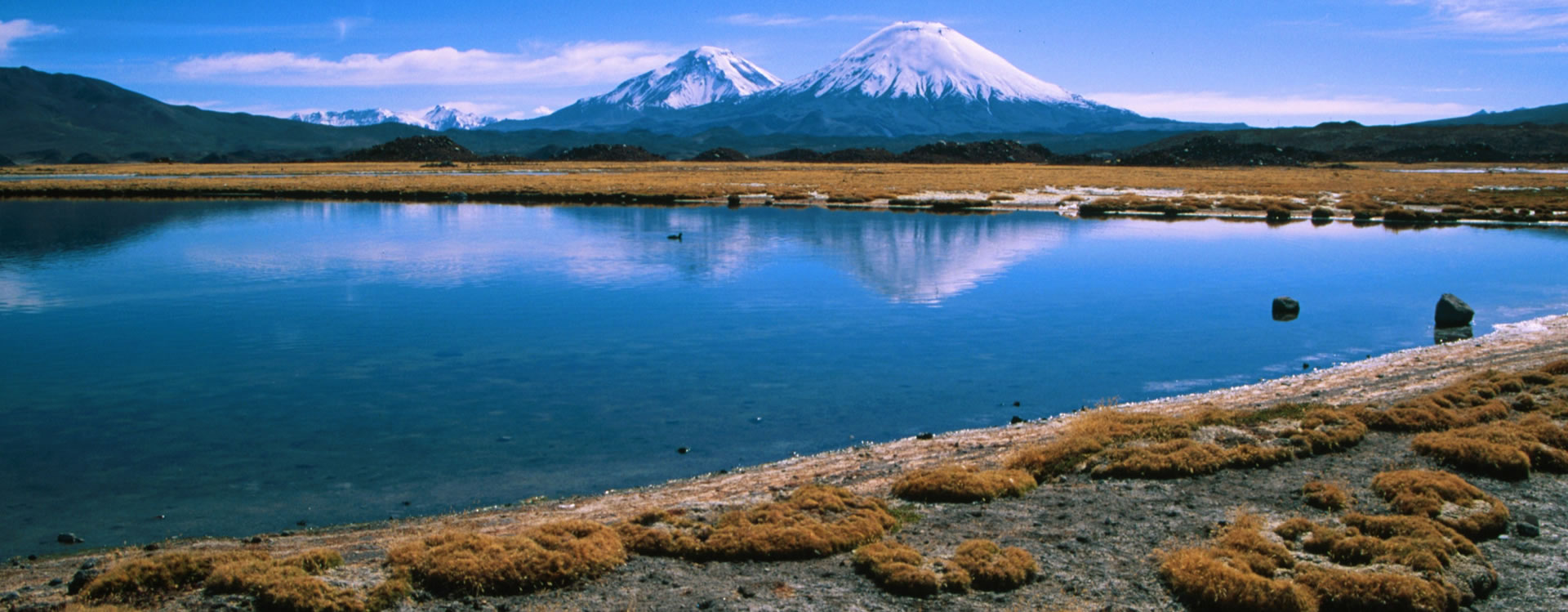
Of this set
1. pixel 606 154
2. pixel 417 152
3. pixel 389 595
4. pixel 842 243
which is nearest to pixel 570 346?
pixel 389 595

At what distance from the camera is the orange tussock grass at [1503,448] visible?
10.0 meters

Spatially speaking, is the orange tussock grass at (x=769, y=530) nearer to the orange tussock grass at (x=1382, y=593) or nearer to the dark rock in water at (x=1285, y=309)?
the orange tussock grass at (x=1382, y=593)

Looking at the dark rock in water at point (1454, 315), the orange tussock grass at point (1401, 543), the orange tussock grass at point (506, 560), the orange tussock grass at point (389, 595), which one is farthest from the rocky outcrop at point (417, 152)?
the orange tussock grass at point (1401, 543)

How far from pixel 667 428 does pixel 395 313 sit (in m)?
11.7

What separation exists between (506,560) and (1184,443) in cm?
741

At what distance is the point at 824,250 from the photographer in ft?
117

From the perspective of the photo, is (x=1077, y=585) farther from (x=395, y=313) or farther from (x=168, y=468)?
(x=395, y=313)

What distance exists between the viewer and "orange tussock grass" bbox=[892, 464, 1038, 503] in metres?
9.58

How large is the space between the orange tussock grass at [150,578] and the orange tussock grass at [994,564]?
5606 millimetres

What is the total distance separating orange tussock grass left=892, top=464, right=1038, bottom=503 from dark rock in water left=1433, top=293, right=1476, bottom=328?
16.0 m

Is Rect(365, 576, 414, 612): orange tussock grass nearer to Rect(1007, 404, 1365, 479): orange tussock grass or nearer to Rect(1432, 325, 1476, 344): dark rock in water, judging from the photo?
Rect(1007, 404, 1365, 479): orange tussock grass

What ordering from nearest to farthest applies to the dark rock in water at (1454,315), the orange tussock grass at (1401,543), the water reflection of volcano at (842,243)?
the orange tussock grass at (1401,543)
the dark rock in water at (1454,315)
the water reflection of volcano at (842,243)

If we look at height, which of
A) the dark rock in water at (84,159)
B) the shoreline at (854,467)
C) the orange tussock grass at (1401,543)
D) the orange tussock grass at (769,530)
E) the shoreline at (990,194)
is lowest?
the shoreline at (854,467)

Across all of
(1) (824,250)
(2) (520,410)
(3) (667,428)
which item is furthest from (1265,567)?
(1) (824,250)
